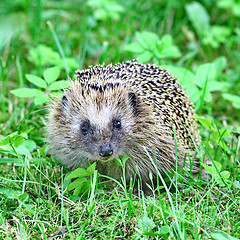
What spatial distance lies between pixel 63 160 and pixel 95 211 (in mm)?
801

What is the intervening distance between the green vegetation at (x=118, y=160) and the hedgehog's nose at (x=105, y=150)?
15 centimetres

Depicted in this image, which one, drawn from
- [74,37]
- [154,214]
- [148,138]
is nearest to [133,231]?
[154,214]

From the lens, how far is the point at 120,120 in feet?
12.0

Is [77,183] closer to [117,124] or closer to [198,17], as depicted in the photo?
[117,124]

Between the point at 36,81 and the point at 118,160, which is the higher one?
the point at 36,81

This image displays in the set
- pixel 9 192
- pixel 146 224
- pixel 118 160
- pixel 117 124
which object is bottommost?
pixel 9 192

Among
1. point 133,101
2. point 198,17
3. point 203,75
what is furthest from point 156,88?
point 198,17

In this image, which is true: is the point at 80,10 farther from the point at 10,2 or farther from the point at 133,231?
the point at 133,231

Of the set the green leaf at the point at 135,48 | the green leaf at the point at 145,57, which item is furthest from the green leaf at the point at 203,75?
the green leaf at the point at 135,48

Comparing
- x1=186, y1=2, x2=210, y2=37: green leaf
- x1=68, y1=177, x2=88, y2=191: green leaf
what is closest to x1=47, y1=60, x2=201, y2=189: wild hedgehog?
x1=68, y1=177, x2=88, y2=191: green leaf

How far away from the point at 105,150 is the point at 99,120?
1.00 feet

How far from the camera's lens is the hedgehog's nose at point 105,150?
3.34m

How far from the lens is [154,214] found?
10.8 feet

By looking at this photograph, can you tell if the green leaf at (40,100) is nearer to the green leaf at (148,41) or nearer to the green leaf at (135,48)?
the green leaf at (135,48)
